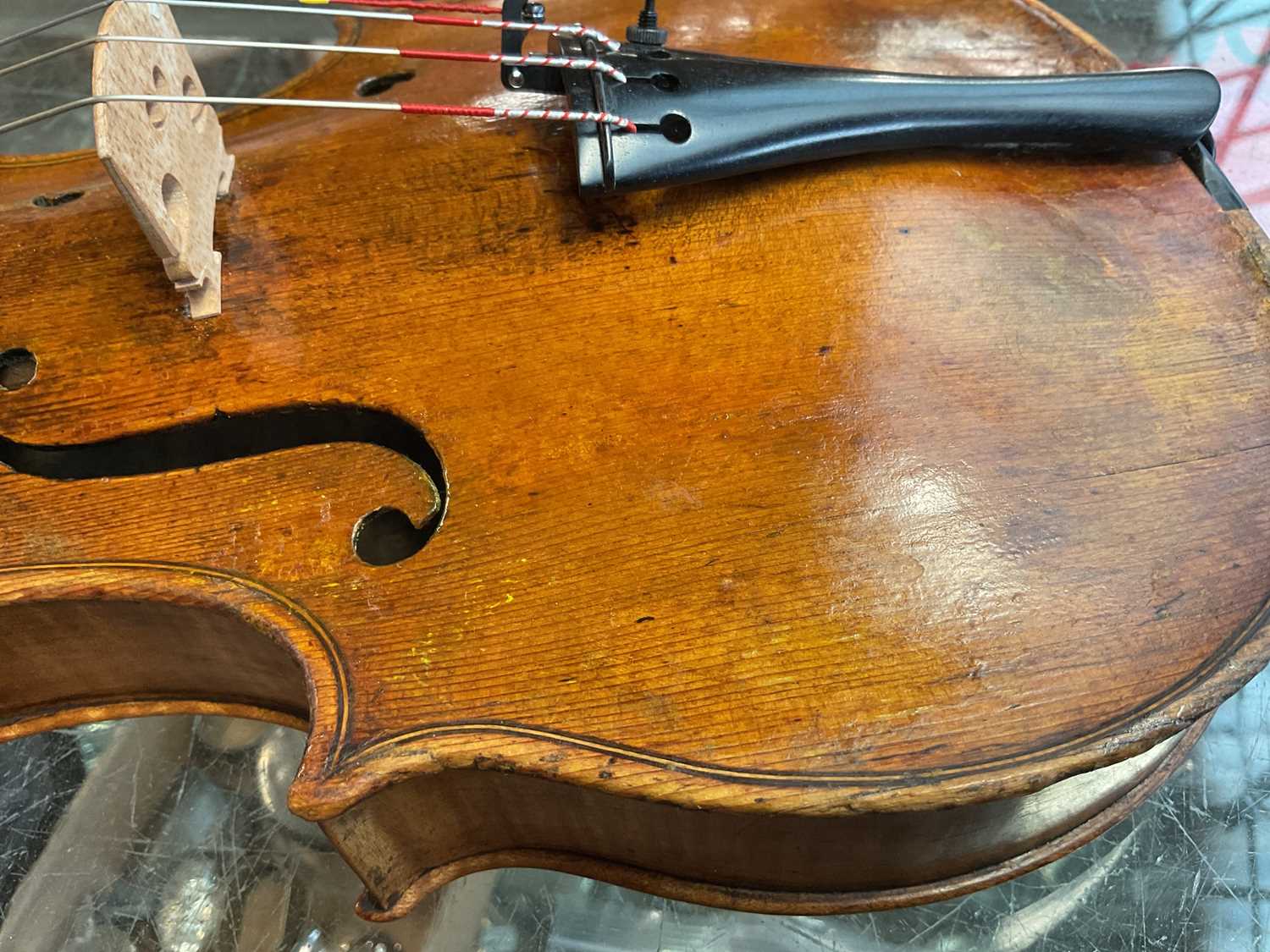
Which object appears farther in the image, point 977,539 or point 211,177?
point 211,177

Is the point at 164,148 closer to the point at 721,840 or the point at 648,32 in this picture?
the point at 648,32

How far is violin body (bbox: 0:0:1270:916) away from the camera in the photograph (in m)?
0.93

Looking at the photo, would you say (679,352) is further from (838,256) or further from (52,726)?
(52,726)

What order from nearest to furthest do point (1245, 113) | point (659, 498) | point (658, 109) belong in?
point (659, 498) < point (658, 109) < point (1245, 113)

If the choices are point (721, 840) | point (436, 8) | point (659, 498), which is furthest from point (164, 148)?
point (721, 840)

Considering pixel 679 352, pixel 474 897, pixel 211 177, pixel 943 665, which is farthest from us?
pixel 474 897

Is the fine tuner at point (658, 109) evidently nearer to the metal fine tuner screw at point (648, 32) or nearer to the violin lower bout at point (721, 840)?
the metal fine tuner screw at point (648, 32)

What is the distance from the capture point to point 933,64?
1.50 m

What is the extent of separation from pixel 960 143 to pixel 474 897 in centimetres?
135

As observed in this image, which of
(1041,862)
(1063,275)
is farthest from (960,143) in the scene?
(1041,862)

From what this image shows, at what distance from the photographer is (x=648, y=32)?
1.25 m

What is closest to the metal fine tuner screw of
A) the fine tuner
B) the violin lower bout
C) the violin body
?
the fine tuner

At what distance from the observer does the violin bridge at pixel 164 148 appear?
3.31 feet

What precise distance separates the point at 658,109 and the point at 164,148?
1.98ft
